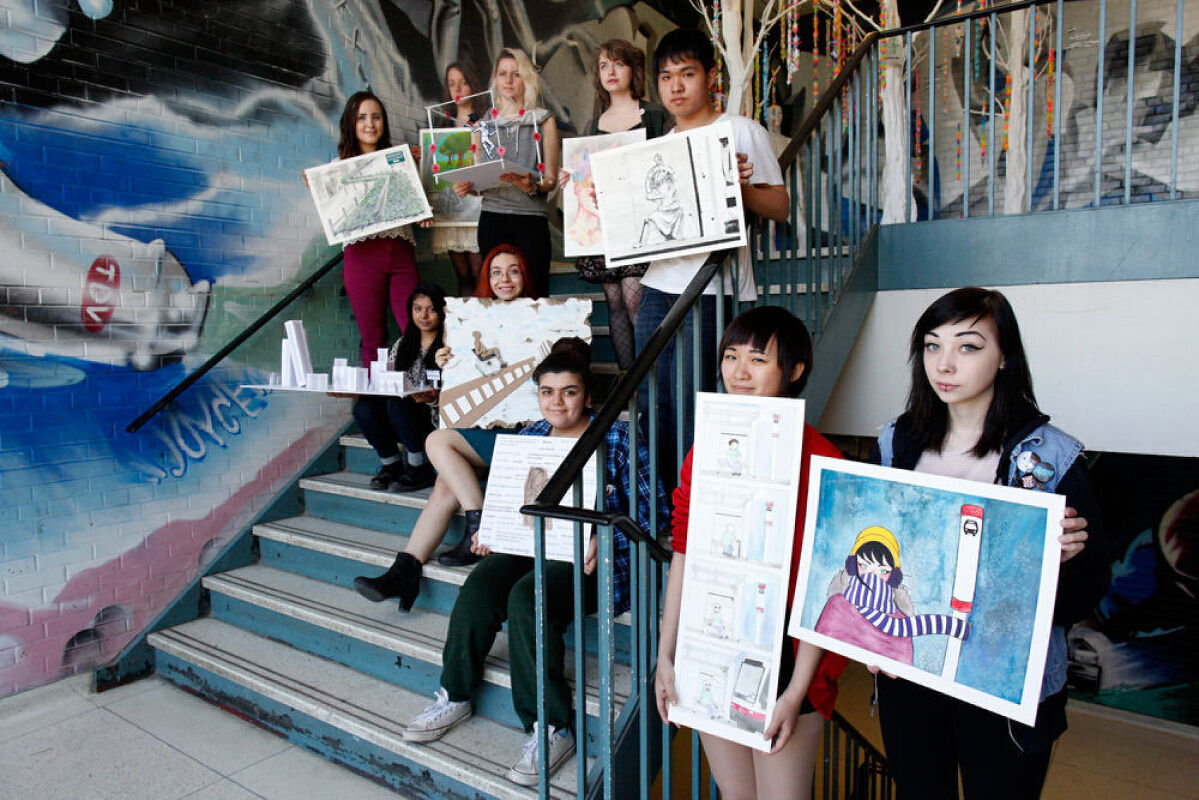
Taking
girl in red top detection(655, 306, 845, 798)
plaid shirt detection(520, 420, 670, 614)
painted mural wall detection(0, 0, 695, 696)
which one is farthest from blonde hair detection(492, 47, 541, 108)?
girl in red top detection(655, 306, 845, 798)

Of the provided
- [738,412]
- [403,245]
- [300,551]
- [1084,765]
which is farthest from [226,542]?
[1084,765]

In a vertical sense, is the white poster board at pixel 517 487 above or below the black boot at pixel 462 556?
above

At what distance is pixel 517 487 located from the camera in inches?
81.9

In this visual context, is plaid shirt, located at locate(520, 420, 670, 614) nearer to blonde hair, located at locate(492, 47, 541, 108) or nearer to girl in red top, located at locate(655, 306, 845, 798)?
girl in red top, located at locate(655, 306, 845, 798)

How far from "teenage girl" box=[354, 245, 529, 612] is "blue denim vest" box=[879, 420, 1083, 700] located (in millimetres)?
1786

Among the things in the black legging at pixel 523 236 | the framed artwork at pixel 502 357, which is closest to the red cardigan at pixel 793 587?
the framed artwork at pixel 502 357

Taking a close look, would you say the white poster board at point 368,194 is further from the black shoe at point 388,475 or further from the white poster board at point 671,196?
the white poster board at point 671,196

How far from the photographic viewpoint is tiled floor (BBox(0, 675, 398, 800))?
223 centimetres

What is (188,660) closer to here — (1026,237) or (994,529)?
(994,529)

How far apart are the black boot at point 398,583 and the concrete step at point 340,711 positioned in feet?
0.98

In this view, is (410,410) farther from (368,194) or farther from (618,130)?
(618,130)

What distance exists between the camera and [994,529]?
102 centimetres

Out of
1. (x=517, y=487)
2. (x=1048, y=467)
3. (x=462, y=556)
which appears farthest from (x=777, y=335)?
(x=462, y=556)

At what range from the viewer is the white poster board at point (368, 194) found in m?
3.03
